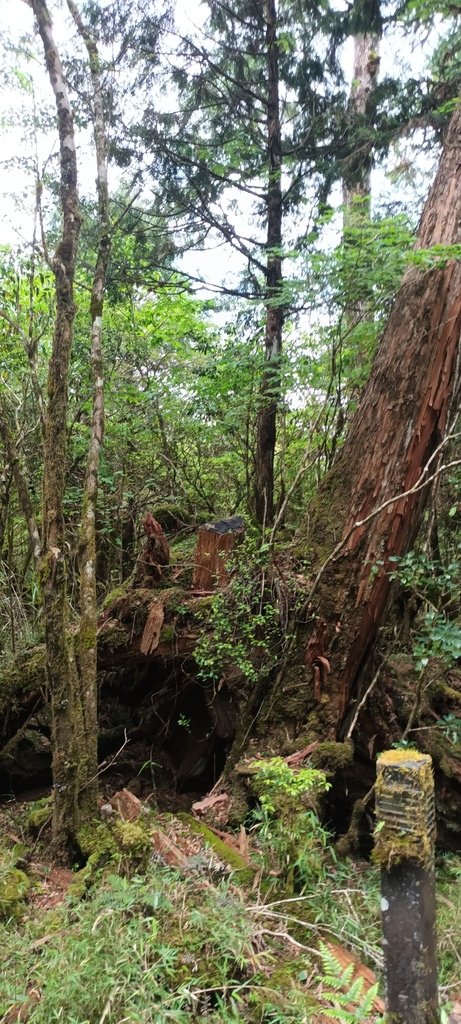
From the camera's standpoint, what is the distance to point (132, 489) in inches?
328

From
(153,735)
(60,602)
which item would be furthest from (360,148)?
(153,735)

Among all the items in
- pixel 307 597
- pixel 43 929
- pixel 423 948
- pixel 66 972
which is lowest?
pixel 43 929

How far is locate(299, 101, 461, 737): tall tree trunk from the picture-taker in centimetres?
465

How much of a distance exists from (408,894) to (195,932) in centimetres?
133

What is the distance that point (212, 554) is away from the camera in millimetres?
5164

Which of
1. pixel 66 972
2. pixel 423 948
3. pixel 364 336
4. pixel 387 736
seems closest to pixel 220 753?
pixel 387 736

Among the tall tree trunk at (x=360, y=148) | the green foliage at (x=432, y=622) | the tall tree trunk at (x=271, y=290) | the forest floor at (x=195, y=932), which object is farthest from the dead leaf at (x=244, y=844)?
the tall tree trunk at (x=360, y=148)

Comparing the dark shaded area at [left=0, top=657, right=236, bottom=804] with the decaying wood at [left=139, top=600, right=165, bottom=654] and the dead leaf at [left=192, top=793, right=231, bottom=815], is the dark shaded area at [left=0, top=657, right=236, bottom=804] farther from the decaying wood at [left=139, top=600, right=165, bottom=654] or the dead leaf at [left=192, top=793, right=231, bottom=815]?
the dead leaf at [left=192, top=793, right=231, bottom=815]

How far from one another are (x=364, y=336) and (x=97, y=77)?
3832 millimetres

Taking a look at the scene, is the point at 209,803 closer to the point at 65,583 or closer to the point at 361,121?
the point at 65,583

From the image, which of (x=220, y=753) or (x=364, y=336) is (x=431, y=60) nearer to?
(x=364, y=336)

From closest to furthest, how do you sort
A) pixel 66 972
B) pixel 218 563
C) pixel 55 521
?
pixel 66 972 → pixel 55 521 → pixel 218 563

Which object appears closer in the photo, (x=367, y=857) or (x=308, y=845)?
(x=308, y=845)

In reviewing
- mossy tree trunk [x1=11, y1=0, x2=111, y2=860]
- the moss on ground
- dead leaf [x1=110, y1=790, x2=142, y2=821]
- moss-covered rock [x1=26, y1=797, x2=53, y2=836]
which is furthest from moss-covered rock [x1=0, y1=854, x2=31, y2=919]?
dead leaf [x1=110, y1=790, x2=142, y2=821]
